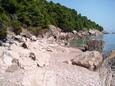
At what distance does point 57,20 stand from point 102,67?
73810 mm

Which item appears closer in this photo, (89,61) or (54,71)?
(54,71)

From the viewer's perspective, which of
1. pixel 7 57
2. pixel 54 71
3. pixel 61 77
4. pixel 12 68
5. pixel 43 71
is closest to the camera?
pixel 61 77

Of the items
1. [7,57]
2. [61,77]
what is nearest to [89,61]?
[61,77]

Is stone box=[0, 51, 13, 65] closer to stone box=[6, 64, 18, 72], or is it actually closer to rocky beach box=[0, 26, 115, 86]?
rocky beach box=[0, 26, 115, 86]

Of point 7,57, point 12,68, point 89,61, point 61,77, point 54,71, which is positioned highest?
point 7,57

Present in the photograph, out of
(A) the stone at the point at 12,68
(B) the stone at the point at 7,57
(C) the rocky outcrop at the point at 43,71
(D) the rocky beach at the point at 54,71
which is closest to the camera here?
(C) the rocky outcrop at the point at 43,71

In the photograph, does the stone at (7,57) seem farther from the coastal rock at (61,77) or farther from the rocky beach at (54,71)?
the coastal rock at (61,77)

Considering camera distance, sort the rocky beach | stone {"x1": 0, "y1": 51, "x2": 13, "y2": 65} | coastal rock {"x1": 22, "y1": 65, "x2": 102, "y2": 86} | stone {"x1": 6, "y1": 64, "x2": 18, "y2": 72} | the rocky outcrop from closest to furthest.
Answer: coastal rock {"x1": 22, "y1": 65, "x2": 102, "y2": 86}
the rocky outcrop
the rocky beach
stone {"x1": 6, "y1": 64, "x2": 18, "y2": 72}
stone {"x1": 0, "y1": 51, "x2": 13, "y2": 65}

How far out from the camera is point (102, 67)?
75.7ft

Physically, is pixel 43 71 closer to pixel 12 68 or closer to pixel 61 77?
pixel 61 77

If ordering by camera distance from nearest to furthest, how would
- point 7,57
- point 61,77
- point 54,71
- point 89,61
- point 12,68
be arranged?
point 61,77 < point 12,68 < point 54,71 < point 7,57 < point 89,61

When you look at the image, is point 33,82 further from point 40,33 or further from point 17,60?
point 40,33

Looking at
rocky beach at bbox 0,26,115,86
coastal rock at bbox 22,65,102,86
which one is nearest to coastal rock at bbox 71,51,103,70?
rocky beach at bbox 0,26,115,86

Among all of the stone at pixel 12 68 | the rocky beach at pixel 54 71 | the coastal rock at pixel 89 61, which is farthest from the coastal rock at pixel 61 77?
the stone at pixel 12 68
